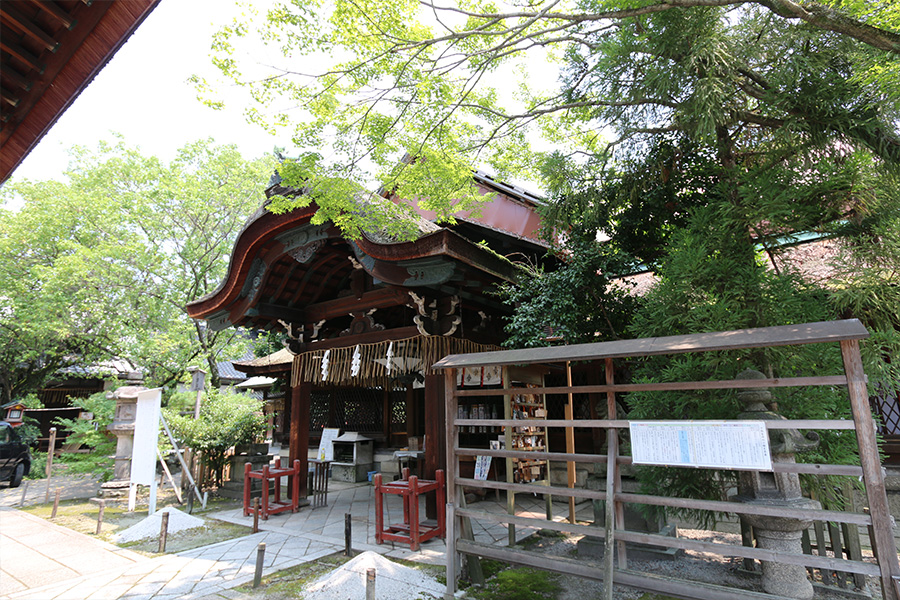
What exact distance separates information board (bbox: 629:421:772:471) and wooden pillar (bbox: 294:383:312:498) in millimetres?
7841

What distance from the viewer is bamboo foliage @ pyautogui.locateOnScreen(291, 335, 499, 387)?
303 inches

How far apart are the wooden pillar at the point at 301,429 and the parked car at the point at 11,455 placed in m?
9.93

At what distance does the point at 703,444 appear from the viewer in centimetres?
364

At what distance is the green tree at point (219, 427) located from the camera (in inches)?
407

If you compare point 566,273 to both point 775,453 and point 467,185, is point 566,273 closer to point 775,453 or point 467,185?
point 467,185

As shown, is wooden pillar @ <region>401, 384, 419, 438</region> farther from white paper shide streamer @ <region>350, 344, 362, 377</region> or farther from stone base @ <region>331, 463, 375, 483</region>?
white paper shide streamer @ <region>350, 344, 362, 377</region>

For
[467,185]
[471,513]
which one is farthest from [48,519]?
[467,185]

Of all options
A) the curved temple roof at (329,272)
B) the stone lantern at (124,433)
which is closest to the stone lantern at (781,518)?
the curved temple roof at (329,272)

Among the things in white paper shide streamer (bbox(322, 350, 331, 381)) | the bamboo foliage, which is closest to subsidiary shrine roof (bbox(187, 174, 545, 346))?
the bamboo foliage

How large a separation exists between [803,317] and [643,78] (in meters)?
3.54

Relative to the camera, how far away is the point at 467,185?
7266 mm

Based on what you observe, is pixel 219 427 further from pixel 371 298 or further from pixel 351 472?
pixel 371 298

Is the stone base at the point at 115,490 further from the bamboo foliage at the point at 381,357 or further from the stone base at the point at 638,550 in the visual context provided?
the stone base at the point at 638,550

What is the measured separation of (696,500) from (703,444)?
469mm
